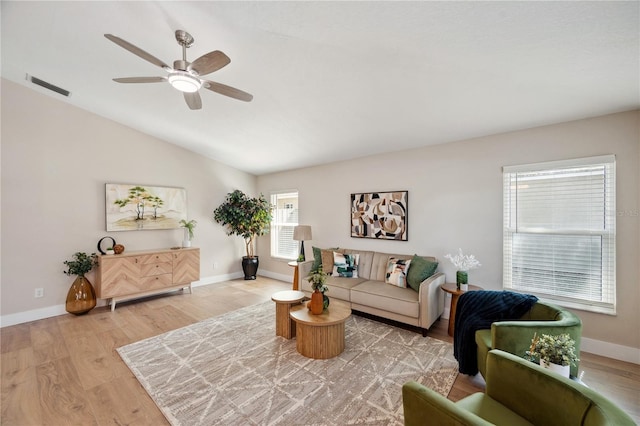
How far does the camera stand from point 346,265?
4.15 m

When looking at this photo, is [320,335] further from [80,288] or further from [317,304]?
[80,288]

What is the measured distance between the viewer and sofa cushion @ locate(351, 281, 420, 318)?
3.10 m

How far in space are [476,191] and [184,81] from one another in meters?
3.58

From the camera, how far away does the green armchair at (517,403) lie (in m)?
1.01

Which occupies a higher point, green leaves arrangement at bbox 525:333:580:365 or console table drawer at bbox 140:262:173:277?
green leaves arrangement at bbox 525:333:580:365

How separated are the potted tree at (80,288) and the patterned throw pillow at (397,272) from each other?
4.51 metres

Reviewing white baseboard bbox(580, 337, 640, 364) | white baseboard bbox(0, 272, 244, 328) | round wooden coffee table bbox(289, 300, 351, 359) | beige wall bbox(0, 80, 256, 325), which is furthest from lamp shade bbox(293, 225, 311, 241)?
white baseboard bbox(580, 337, 640, 364)

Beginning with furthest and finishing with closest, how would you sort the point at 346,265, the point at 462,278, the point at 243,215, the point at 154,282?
the point at 243,215, the point at 154,282, the point at 346,265, the point at 462,278

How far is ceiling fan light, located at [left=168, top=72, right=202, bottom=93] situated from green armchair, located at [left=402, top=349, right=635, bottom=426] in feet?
8.68

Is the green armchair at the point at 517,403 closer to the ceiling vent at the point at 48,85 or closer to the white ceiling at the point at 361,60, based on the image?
the white ceiling at the point at 361,60

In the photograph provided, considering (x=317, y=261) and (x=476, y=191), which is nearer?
(x=476, y=191)

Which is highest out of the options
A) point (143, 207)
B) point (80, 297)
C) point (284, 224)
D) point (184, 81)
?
point (184, 81)

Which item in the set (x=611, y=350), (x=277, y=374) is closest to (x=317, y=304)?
(x=277, y=374)

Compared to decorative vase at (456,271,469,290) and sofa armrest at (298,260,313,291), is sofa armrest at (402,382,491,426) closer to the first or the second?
decorative vase at (456,271,469,290)
